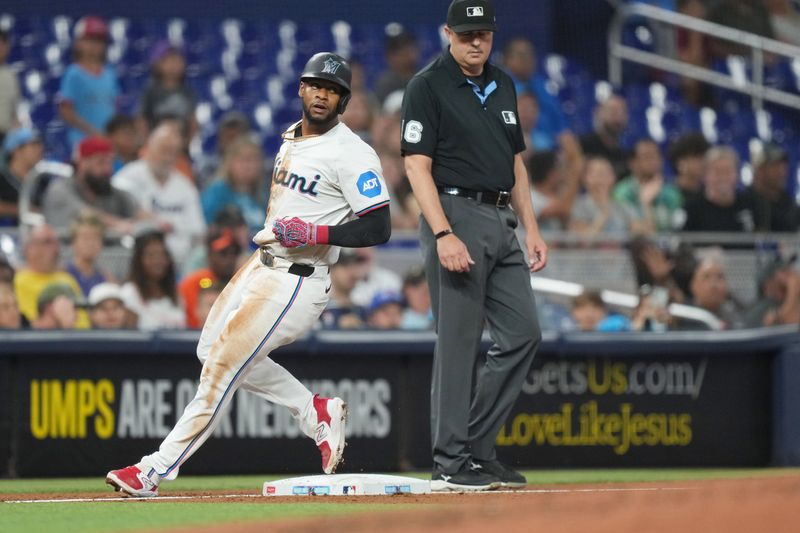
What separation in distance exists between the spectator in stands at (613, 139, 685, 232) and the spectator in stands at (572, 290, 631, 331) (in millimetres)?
2306

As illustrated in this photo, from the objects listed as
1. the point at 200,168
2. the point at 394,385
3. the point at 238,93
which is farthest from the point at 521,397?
the point at 238,93

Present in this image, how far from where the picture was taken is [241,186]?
434 inches

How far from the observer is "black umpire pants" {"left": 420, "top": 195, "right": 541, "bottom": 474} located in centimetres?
593

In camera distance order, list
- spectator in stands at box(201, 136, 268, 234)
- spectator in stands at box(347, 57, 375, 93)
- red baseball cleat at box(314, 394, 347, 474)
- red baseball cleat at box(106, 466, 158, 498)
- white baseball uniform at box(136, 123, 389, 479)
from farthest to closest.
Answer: spectator in stands at box(347, 57, 375, 93)
spectator in stands at box(201, 136, 268, 234)
red baseball cleat at box(314, 394, 347, 474)
white baseball uniform at box(136, 123, 389, 479)
red baseball cleat at box(106, 466, 158, 498)

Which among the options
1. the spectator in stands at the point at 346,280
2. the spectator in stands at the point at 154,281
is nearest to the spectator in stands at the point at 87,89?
the spectator in stands at the point at 154,281

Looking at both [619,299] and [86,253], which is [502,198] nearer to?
[86,253]

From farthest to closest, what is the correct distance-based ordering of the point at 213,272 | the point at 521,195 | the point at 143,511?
the point at 213,272, the point at 521,195, the point at 143,511

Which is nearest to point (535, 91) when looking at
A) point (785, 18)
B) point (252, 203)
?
point (252, 203)

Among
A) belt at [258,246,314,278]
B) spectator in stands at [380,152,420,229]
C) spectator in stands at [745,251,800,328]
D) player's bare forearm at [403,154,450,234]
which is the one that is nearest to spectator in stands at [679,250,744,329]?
spectator in stands at [745,251,800,328]

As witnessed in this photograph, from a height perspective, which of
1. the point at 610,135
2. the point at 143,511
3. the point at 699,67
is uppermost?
the point at 699,67

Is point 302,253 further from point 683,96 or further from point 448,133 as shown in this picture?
point 683,96

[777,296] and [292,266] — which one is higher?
[292,266]

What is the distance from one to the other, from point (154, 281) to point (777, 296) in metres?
4.56

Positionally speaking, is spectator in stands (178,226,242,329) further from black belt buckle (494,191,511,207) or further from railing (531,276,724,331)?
black belt buckle (494,191,511,207)
